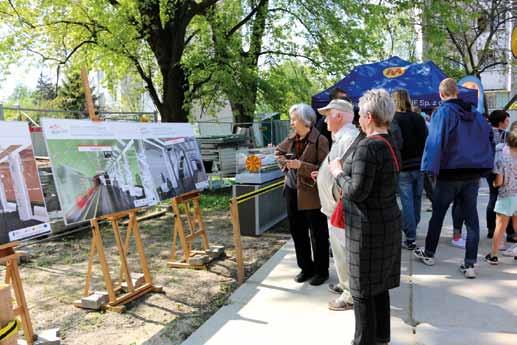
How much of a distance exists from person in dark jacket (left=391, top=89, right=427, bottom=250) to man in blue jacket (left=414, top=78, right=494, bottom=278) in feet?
2.69

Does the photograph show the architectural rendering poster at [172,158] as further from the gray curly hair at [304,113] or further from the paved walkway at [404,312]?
the gray curly hair at [304,113]

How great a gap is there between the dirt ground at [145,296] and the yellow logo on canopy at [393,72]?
3.47 meters

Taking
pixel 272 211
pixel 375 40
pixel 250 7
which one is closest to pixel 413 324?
pixel 272 211

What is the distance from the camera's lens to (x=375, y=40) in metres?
12.5

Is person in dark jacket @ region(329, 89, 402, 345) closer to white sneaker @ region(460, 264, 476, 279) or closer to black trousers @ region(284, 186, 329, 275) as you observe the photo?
black trousers @ region(284, 186, 329, 275)

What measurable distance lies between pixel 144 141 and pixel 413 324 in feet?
9.79

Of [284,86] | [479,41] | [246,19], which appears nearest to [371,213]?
[284,86]

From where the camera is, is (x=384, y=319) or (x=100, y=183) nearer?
(x=384, y=319)

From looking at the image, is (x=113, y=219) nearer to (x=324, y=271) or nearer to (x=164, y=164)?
(x=164, y=164)

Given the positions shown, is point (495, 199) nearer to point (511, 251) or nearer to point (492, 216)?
point (492, 216)

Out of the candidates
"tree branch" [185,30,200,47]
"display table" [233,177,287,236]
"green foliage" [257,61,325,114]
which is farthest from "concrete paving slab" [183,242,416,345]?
"tree branch" [185,30,200,47]

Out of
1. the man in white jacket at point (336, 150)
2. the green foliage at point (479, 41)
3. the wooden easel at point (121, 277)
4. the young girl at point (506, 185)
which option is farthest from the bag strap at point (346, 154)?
the green foliage at point (479, 41)

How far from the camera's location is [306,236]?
176 inches

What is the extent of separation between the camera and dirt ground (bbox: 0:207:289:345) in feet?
12.3
